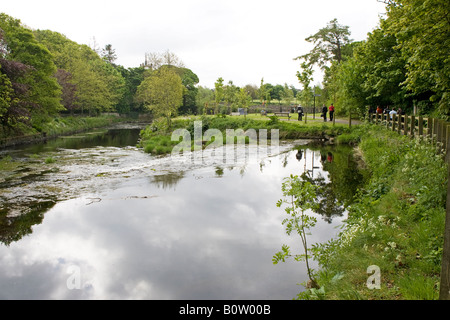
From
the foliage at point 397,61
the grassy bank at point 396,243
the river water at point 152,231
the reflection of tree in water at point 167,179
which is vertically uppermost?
the foliage at point 397,61

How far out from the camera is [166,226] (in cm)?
914

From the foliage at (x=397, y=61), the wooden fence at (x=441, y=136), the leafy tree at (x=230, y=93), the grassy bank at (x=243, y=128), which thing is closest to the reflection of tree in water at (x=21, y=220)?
the wooden fence at (x=441, y=136)

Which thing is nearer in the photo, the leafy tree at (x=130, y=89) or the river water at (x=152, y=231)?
the river water at (x=152, y=231)

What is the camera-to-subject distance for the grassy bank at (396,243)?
4586mm

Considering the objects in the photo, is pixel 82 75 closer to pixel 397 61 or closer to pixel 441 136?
pixel 397 61

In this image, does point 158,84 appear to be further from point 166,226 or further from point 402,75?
point 166,226

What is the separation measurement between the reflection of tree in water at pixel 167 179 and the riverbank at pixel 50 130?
16.2 m

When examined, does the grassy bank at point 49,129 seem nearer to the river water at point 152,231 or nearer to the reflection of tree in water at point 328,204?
the river water at point 152,231

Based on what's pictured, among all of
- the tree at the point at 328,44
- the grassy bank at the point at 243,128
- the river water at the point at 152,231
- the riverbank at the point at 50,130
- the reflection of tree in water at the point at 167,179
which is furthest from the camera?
→ the tree at the point at 328,44

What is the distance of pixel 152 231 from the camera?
28.8ft

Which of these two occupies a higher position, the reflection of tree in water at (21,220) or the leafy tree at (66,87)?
the leafy tree at (66,87)

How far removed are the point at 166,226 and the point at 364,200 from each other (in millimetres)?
5395

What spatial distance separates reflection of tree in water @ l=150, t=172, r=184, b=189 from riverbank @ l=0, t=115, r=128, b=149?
16232 mm

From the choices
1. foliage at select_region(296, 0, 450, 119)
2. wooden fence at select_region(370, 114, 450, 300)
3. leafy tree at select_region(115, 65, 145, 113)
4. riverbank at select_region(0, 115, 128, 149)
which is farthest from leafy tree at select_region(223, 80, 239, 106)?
leafy tree at select_region(115, 65, 145, 113)
